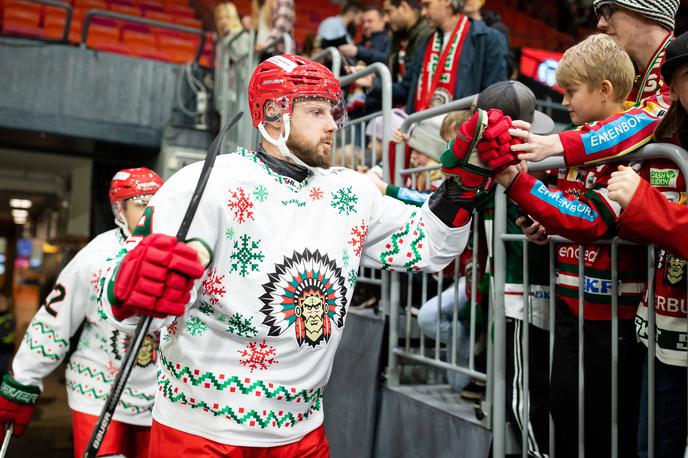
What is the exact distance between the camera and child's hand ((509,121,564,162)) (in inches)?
73.4

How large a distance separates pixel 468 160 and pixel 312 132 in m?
0.50

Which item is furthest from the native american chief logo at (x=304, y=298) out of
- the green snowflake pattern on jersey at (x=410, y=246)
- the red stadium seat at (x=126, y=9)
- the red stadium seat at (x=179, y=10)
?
the red stadium seat at (x=179, y=10)

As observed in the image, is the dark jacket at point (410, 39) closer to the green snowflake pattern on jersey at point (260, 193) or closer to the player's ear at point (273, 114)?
the player's ear at point (273, 114)

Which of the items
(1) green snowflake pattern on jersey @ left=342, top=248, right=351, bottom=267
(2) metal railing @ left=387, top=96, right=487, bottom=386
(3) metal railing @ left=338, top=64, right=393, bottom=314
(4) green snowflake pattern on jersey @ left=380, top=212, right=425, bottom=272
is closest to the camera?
(1) green snowflake pattern on jersey @ left=342, top=248, right=351, bottom=267

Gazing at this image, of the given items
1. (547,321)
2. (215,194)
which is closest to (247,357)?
(215,194)

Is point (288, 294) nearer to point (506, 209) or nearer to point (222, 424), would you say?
point (222, 424)

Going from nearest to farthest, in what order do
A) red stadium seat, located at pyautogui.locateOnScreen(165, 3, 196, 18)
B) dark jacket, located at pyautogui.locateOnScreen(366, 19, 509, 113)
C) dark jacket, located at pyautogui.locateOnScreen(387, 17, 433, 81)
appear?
dark jacket, located at pyautogui.locateOnScreen(366, 19, 509, 113), dark jacket, located at pyautogui.locateOnScreen(387, 17, 433, 81), red stadium seat, located at pyautogui.locateOnScreen(165, 3, 196, 18)

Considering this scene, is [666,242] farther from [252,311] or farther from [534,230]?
[252,311]

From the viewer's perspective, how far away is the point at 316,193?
2.01 m

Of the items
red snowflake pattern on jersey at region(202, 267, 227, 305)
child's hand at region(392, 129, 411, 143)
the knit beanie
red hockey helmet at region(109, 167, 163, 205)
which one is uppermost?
the knit beanie

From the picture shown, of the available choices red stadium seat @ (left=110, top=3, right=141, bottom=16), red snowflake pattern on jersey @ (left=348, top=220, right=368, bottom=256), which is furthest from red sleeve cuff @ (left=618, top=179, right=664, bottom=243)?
red stadium seat @ (left=110, top=3, right=141, bottom=16)

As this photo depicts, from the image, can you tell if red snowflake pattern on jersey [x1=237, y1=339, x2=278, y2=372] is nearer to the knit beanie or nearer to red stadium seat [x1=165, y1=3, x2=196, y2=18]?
the knit beanie

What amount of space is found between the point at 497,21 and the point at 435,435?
375 centimetres

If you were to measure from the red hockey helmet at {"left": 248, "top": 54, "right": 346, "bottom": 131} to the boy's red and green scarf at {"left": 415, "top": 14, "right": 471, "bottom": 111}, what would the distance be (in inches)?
76.2
